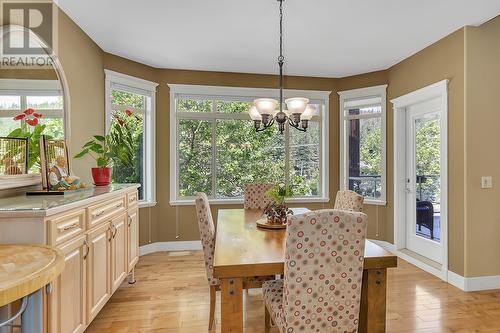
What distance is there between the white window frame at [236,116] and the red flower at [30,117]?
2.08 meters

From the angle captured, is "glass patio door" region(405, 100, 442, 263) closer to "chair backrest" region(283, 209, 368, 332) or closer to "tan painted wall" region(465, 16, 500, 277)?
"tan painted wall" region(465, 16, 500, 277)

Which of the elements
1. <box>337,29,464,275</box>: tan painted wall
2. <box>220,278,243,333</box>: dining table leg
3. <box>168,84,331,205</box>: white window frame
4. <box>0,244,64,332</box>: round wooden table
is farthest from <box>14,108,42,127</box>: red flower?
<box>337,29,464,275</box>: tan painted wall

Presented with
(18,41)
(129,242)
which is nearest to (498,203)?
(129,242)

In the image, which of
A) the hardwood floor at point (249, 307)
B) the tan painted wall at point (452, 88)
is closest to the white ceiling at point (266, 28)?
the tan painted wall at point (452, 88)

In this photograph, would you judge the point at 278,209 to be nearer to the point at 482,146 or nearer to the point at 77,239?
the point at 77,239

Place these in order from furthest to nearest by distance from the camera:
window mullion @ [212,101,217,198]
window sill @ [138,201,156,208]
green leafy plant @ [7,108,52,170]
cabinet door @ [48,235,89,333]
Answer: window mullion @ [212,101,217,198] < window sill @ [138,201,156,208] < green leafy plant @ [7,108,52,170] < cabinet door @ [48,235,89,333]

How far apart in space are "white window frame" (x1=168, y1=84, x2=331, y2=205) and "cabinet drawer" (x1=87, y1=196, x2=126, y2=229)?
4.95ft

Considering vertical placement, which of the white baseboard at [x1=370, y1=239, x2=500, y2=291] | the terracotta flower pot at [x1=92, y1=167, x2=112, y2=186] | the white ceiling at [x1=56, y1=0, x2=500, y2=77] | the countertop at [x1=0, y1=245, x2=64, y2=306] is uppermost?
the white ceiling at [x1=56, y1=0, x2=500, y2=77]

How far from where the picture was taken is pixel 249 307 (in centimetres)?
261

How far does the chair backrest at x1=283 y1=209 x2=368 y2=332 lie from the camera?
1.37 m

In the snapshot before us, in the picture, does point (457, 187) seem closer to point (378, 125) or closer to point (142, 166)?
point (378, 125)

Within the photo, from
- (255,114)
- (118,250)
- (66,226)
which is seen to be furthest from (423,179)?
(66,226)

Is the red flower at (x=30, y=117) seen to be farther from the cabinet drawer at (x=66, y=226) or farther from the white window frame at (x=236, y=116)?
the white window frame at (x=236, y=116)

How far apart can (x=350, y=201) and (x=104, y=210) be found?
6.69 ft
